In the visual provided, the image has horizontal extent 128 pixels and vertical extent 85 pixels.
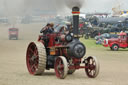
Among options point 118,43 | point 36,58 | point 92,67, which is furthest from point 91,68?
point 118,43

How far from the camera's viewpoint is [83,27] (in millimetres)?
44656

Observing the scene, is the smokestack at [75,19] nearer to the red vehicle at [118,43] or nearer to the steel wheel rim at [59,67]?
the steel wheel rim at [59,67]

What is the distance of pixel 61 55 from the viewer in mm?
10820

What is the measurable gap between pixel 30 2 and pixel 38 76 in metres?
14.7

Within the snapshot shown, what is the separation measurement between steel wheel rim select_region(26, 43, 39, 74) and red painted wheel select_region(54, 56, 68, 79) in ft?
3.06

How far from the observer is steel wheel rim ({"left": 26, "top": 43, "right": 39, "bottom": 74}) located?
1122 cm

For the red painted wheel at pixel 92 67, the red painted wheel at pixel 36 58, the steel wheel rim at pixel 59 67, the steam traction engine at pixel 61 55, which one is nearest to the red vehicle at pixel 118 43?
the steam traction engine at pixel 61 55

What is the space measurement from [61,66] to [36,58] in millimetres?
1272

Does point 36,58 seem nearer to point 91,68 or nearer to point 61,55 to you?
point 61,55

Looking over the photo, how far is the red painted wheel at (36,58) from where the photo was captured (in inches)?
421

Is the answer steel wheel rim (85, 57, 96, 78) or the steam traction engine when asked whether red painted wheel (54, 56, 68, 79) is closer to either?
the steam traction engine

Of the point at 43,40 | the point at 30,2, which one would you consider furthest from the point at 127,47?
the point at 43,40

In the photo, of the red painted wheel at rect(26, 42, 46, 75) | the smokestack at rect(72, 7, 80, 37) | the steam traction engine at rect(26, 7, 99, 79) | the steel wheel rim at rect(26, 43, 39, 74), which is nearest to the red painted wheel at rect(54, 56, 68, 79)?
the steam traction engine at rect(26, 7, 99, 79)

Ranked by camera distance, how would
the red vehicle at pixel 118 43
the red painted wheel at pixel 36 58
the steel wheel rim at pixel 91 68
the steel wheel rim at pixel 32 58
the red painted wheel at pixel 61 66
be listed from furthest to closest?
1. the red vehicle at pixel 118 43
2. the steel wheel rim at pixel 32 58
3. the red painted wheel at pixel 36 58
4. the steel wheel rim at pixel 91 68
5. the red painted wheel at pixel 61 66
